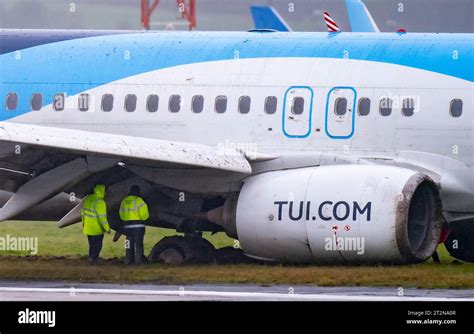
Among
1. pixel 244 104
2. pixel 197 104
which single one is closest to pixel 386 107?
pixel 244 104

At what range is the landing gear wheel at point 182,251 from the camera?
2722 centimetres

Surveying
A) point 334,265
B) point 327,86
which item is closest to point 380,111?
point 327,86

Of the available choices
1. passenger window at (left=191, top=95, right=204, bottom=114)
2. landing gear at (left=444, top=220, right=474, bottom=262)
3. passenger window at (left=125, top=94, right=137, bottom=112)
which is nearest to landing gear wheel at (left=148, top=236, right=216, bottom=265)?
passenger window at (left=191, top=95, right=204, bottom=114)

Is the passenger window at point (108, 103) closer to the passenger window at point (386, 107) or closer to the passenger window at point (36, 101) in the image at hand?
the passenger window at point (36, 101)

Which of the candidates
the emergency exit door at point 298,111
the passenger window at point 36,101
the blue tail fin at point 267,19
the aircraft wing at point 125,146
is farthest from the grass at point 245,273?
the blue tail fin at point 267,19

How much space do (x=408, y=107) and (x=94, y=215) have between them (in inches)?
213

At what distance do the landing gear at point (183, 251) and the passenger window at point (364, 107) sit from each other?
3471 mm

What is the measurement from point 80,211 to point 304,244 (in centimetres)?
417

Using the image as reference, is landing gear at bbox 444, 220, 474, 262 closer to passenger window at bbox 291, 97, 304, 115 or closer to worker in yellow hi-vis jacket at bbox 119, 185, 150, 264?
passenger window at bbox 291, 97, 304, 115

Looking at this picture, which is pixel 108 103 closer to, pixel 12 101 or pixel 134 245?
pixel 12 101

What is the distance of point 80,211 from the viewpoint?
2709 centimetres

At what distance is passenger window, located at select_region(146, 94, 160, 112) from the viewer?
28281 millimetres

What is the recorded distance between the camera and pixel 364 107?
26.7 m
